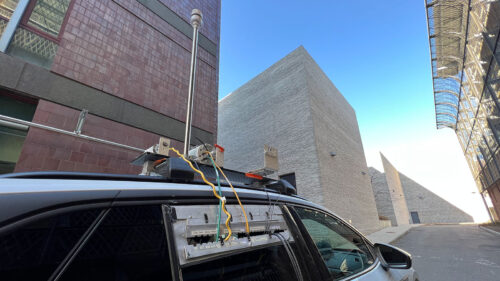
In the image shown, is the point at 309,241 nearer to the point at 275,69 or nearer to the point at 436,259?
the point at 436,259

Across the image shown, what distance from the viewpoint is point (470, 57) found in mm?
14477

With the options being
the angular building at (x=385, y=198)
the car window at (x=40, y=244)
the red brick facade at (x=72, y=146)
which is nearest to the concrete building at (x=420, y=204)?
the angular building at (x=385, y=198)

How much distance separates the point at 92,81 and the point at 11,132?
2.01m

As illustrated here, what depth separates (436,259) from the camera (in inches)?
273

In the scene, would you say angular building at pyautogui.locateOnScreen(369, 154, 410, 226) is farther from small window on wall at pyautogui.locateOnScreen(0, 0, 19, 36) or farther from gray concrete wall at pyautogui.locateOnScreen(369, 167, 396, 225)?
small window on wall at pyautogui.locateOnScreen(0, 0, 19, 36)

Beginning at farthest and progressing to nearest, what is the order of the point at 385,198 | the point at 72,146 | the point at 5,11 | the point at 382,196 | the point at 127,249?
the point at 382,196 < the point at 385,198 < the point at 5,11 < the point at 72,146 < the point at 127,249

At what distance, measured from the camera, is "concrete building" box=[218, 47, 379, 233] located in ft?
37.7

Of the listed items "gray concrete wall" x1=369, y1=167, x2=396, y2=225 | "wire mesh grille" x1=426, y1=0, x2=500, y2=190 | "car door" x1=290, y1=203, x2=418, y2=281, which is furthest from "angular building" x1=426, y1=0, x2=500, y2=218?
"car door" x1=290, y1=203, x2=418, y2=281

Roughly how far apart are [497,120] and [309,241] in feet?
69.3

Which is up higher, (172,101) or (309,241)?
(172,101)

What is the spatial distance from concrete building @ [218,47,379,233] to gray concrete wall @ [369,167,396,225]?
1308cm

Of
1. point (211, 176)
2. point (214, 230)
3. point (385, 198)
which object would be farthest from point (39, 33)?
point (385, 198)

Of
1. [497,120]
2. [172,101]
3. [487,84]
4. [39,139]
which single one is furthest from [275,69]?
[497,120]

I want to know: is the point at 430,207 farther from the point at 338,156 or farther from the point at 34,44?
the point at 34,44
